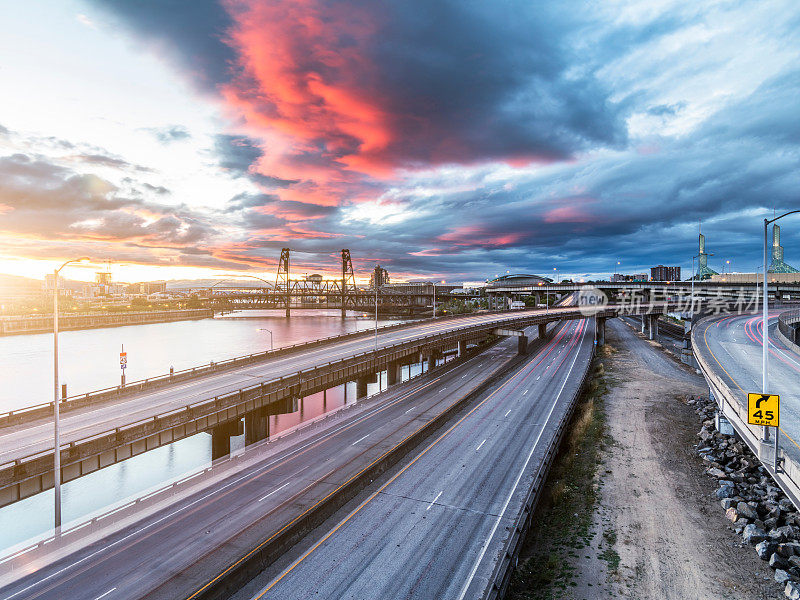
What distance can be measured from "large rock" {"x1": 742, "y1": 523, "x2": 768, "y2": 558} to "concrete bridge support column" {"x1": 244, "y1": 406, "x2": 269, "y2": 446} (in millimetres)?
33029

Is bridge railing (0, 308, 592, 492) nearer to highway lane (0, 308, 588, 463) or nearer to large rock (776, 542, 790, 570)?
highway lane (0, 308, 588, 463)

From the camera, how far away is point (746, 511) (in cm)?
1995

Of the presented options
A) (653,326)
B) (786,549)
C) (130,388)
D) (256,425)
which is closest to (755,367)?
(786,549)

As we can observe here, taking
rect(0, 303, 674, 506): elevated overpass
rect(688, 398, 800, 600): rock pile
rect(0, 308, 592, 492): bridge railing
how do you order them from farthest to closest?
1. rect(0, 303, 674, 506): elevated overpass
2. rect(0, 308, 592, 492): bridge railing
3. rect(688, 398, 800, 600): rock pile

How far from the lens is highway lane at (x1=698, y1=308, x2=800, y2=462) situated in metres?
20.3

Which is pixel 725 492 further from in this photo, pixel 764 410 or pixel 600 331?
pixel 600 331

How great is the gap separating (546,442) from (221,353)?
7661cm

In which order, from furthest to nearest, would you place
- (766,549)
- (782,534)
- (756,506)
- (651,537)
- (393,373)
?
1. (393,373)
2. (756,506)
3. (651,537)
4. (782,534)
5. (766,549)

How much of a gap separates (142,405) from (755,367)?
4929cm

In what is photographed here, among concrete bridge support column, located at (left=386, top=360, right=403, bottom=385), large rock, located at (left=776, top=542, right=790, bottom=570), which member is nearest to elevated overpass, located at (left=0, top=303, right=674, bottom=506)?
concrete bridge support column, located at (left=386, top=360, right=403, bottom=385)

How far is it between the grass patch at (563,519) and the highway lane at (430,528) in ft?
4.55

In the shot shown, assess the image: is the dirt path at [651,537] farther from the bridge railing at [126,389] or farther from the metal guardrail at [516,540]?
the bridge railing at [126,389]

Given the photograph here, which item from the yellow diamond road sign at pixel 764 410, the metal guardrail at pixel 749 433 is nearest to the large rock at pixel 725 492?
the metal guardrail at pixel 749 433

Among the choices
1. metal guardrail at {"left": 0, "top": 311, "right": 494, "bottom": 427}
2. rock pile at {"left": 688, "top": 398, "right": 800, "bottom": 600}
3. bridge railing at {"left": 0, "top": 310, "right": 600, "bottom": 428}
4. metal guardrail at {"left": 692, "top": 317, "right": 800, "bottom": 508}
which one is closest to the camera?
metal guardrail at {"left": 692, "top": 317, "right": 800, "bottom": 508}
